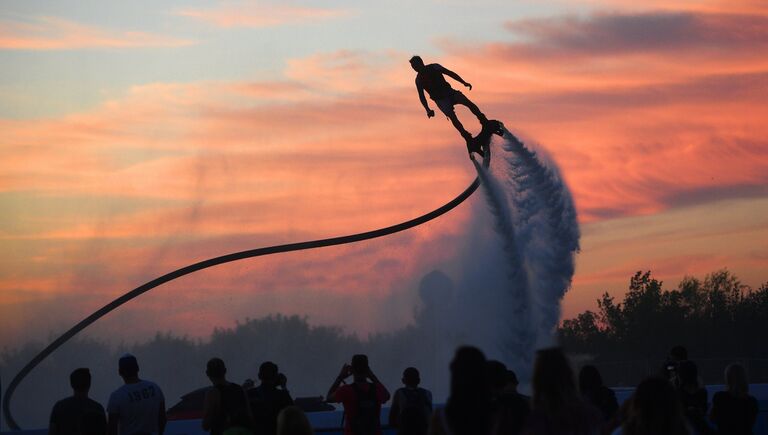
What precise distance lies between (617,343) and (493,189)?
4309 inches

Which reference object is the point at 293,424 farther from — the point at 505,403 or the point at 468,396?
the point at 505,403

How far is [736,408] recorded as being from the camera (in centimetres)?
1281

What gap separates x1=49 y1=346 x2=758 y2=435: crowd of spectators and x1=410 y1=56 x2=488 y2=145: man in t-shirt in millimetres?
17686

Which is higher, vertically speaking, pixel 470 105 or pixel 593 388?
pixel 470 105

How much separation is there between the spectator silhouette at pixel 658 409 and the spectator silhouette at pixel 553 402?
1.58 feet

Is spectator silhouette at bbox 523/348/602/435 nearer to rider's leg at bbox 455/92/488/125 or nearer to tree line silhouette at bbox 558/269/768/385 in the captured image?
rider's leg at bbox 455/92/488/125

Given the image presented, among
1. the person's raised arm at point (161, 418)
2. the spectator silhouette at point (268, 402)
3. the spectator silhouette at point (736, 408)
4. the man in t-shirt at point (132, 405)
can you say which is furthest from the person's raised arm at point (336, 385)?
the spectator silhouette at point (736, 408)

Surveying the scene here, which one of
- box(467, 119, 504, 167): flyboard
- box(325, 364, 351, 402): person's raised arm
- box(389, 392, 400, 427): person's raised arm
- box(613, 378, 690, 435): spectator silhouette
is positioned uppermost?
box(467, 119, 504, 167): flyboard

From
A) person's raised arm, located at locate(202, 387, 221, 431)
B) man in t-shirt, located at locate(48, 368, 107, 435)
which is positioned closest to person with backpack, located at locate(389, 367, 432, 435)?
person's raised arm, located at locate(202, 387, 221, 431)

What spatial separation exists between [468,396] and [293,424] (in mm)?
1550

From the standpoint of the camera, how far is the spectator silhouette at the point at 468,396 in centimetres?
785

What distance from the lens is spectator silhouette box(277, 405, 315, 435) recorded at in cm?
877

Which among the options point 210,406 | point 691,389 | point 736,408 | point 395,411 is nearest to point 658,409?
point 691,389

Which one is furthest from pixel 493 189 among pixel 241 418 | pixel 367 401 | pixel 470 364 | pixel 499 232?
pixel 470 364
